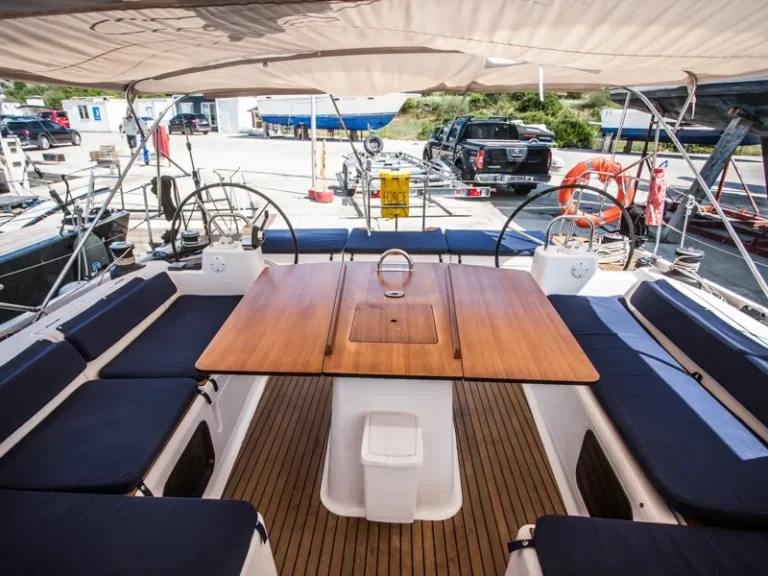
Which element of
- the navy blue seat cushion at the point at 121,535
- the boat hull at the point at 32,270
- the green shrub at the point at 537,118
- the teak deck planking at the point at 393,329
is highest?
the green shrub at the point at 537,118

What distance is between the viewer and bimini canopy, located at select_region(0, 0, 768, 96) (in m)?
1.16

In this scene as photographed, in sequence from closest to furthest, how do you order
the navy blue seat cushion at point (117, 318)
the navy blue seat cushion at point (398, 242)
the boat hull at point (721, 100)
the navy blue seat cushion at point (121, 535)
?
the navy blue seat cushion at point (121, 535), the navy blue seat cushion at point (117, 318), the navy blue seat cushion at point (398, 242), the boat hull at point (721, 100)

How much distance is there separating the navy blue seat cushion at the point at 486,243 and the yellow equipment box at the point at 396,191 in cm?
46

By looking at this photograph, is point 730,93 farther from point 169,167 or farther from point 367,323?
point 169,167

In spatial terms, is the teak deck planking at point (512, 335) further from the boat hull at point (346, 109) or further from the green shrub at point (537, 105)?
the green shrub at point (537, 105)

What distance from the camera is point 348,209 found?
7.11 metres

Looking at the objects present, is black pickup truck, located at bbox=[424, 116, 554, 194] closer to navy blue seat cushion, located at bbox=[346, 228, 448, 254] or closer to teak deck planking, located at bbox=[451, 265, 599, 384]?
navy blue seat cushion, located at bbox=[346, 228, 448, 254]

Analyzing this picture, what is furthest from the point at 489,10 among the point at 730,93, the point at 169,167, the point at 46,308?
the point at 169,167

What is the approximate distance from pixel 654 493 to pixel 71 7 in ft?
6.79

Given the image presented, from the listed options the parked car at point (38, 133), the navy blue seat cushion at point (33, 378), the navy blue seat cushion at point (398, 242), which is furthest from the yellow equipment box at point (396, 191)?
the parked car at point (38, 133)

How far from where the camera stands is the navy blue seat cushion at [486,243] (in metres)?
3.27

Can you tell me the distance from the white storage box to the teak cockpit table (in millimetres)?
82

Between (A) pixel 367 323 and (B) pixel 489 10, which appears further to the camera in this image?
(A) pixel 367 323

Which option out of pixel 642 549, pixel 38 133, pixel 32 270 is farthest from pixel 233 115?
pixel 642 549
